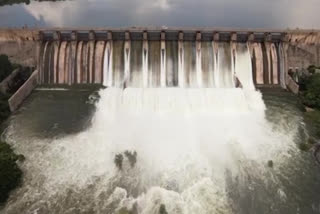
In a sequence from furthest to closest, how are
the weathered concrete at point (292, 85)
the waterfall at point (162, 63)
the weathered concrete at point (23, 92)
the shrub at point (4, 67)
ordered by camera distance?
the waterfall at point (162, 63) < the weathered concrete at point (292, 85) < the shrub at point (4, 67) < the weathered concrete at point (23, 92)

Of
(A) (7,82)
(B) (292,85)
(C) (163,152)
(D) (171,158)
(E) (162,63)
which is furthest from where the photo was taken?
(E) (162,63)

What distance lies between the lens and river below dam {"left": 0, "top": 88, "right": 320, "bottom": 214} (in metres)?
22.1

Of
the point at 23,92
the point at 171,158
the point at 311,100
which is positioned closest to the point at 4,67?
the point at 23,92

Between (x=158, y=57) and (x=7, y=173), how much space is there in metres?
18.5

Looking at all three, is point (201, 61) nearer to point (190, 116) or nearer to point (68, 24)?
point (190, 116)

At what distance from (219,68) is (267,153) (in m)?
12.0

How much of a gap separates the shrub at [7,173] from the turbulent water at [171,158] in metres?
0.57

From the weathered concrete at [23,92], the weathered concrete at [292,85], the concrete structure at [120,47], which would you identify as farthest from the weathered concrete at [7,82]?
the weathered concrete at [292,85]

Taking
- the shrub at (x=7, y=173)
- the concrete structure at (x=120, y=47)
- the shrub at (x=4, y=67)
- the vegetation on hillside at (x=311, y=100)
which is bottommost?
the shrub at (x=7, y=173)

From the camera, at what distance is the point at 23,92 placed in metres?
32.7

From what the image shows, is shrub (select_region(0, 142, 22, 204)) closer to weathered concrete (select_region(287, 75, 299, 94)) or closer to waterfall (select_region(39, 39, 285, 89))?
waterfall (select_region(39, 39, 285, 89))

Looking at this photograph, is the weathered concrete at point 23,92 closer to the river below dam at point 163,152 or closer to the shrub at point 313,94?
the river below dam at point 163,152

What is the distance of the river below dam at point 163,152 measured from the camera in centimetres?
2208

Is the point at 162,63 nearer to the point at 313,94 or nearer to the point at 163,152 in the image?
the point at 163,152
